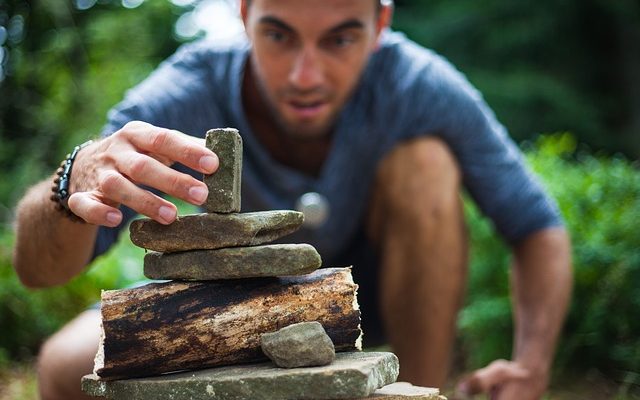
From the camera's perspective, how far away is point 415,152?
418 centimetres

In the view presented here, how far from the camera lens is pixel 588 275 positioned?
532cm

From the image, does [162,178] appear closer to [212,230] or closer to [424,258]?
[212,230]

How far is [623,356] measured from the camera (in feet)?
16.2

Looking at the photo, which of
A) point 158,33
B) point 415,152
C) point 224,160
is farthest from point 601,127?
point 224,160

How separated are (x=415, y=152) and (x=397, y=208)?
0.30 metres

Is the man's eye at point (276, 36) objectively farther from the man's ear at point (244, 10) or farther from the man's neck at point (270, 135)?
the man's neck at point (270, 135)

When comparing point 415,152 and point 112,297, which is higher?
point 415,152

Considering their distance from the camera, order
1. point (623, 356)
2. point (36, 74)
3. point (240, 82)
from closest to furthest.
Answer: point (240, 82) → point (623, 356) → point (36, 74)

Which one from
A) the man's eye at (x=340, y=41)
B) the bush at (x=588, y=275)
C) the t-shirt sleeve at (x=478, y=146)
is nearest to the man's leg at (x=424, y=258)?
the t-shirt sleeve at (x=478, y=146)

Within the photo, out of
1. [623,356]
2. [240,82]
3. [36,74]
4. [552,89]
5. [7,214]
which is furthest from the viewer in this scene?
[552,89]

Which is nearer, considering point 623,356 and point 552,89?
point 623,356

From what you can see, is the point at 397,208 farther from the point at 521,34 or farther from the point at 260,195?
the point at 521,34

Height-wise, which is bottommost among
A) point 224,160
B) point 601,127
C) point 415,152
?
point 224,160

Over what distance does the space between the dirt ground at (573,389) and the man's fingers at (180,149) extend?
10.2 feet
